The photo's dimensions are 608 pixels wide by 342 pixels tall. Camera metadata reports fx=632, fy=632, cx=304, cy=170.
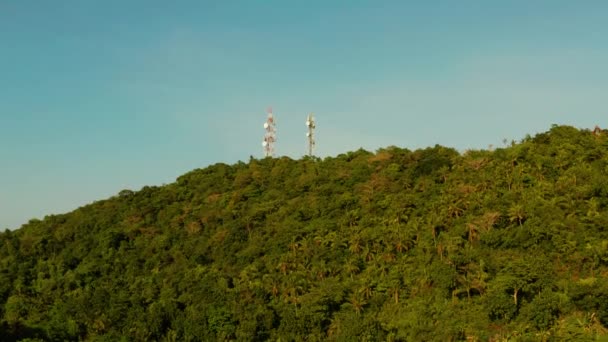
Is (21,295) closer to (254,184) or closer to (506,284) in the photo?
(254,184)

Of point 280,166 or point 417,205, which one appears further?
point 280,166

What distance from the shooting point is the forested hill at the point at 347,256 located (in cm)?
5381

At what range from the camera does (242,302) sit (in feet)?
201

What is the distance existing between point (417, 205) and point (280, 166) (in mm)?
24567

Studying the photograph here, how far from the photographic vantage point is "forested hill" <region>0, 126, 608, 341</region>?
53812mm

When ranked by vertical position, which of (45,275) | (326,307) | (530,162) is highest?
(530,162)

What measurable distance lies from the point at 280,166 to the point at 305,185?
787cm

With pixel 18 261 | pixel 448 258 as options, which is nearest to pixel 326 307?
pixel 448 258

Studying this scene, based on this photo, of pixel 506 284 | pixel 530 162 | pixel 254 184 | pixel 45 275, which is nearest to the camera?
pixel 506 284

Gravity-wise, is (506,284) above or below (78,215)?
below

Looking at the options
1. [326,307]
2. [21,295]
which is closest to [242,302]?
[326,307]

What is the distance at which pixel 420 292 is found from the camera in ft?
192

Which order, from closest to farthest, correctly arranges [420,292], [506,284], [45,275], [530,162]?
1. [506,284]
2. [420,292]
3. [530,162]
4. [45,275]

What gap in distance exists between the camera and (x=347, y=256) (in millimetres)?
66625
